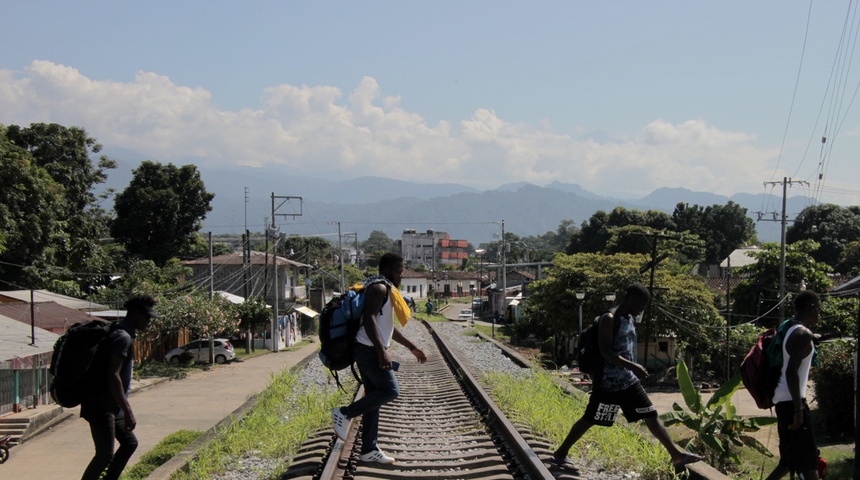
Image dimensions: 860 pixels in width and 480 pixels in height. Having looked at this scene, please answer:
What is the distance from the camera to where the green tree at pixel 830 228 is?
70562mm

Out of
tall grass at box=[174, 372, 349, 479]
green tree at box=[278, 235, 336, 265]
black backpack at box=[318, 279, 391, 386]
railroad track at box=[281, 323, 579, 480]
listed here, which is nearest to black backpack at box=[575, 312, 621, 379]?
railroad track at box=[281, 323, 579, 480]

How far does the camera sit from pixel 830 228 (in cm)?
7181

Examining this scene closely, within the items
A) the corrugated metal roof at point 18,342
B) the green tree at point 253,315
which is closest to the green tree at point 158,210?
the green tree at point 253,315

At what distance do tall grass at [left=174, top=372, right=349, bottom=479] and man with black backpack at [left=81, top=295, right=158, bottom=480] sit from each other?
80 centimetres

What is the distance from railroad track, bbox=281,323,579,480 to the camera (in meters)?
6.10

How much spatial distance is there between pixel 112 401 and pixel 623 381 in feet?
12.4

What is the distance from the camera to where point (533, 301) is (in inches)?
1735

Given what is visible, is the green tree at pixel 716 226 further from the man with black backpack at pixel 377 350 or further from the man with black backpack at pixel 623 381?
the man with black backpack at pixel 377 350

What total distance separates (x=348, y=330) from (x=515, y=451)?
1938 mm

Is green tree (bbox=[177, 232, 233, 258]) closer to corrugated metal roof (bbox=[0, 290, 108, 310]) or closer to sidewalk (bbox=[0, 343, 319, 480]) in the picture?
corrugated metal roof (bbox=[0, 290, 108, 310])

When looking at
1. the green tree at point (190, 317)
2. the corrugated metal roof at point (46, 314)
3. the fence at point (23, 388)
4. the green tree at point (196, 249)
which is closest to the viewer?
the fence at point (23, 388)

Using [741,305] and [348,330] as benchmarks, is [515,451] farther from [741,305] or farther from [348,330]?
[741,305]

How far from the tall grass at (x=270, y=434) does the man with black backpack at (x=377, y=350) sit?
74 centimetres

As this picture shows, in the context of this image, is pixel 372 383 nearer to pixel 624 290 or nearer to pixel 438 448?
pixel 438 448
